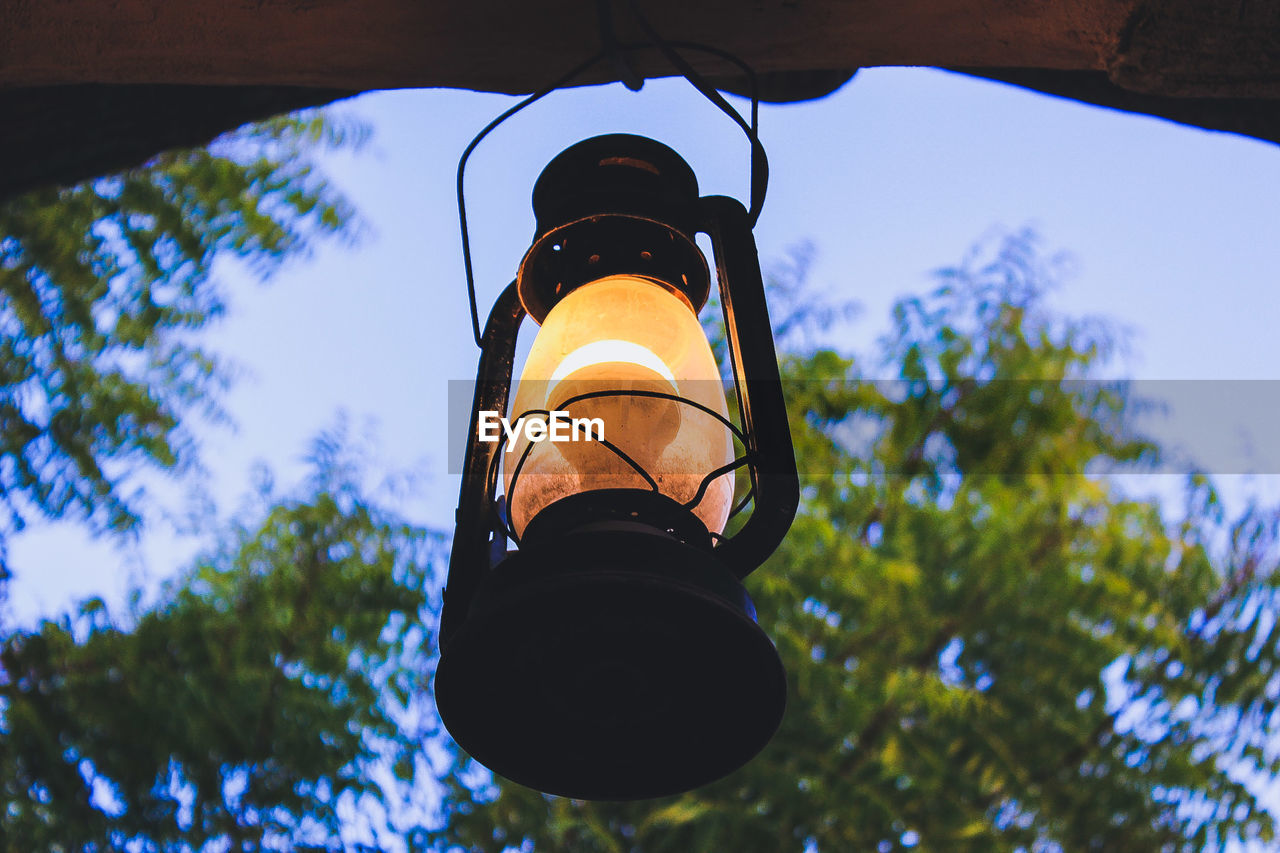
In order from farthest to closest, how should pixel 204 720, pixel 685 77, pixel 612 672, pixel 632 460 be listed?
pixel 204 720
pixel 685 77
pixel 632 460
pixel 612 672

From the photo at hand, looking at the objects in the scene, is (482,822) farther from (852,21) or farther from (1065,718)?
(852,21)

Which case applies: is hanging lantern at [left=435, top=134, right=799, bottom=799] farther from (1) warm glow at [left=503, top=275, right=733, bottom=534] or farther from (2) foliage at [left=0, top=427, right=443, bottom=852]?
(2) foliage at [left=0, top=427, right=443, bottom=852]

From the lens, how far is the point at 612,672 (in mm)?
852

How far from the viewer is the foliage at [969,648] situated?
3400 millimetres

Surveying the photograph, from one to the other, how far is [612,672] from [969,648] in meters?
3.45

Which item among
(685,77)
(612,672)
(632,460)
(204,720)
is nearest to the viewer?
(612,672)

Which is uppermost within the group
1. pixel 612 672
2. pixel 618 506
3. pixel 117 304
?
pixel 117 304

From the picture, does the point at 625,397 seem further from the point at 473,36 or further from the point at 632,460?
the point at 473,36

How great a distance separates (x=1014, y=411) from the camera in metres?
4.67

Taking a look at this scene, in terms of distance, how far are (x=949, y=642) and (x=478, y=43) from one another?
3.42 metres

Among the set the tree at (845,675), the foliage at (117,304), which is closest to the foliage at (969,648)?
the tree at (845,675)

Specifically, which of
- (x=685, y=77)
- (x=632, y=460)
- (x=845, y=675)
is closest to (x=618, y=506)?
(x=632, y=460)

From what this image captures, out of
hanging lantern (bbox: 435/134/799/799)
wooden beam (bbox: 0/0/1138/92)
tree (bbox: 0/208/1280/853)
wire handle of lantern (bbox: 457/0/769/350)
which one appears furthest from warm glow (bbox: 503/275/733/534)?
tree (bbox: 0/208/1280/853)

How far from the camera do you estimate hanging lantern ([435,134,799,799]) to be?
2.71 feet
